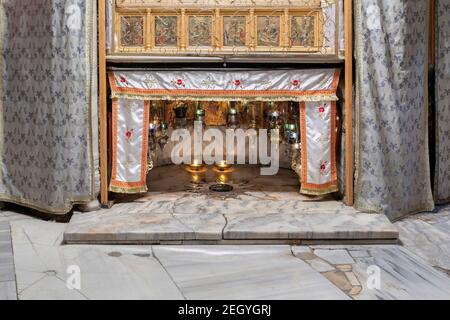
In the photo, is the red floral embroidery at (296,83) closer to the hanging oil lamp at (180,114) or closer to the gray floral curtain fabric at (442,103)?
the gray floral curtain fabric at (442,103)


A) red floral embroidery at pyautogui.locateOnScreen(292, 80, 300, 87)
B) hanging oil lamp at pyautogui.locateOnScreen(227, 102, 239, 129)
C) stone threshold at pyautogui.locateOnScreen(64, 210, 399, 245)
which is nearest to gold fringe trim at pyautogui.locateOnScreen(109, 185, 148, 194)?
stone threshold at pyautogui.locateOnScreen(64, 210, 399, 245)

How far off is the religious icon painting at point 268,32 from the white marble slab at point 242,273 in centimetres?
243

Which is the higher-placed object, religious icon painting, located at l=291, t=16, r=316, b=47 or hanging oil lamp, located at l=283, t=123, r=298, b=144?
religious icon painting, located at l=291, t=16, r=316, b=47

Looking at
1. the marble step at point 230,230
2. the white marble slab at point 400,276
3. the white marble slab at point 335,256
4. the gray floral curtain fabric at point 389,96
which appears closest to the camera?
the white marble slab at point 400,276

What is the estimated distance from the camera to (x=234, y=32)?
718cm

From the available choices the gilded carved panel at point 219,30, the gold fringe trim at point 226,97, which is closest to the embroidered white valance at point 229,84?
the gold fringe trim at point 226,97

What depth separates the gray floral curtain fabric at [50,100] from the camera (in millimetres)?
6746

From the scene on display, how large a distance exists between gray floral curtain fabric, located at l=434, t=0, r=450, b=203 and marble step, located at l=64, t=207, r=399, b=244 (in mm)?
1483

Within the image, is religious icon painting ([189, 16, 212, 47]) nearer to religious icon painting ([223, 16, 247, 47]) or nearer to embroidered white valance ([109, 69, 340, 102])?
religious icon painting ([223, 16, 247, 47])

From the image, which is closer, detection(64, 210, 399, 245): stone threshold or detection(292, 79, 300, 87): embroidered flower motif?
detection(64, 210, 399, 245): stone threshold

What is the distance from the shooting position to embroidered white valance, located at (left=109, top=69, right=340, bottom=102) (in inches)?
281

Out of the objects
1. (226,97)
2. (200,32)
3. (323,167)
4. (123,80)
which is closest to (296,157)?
(323,167)

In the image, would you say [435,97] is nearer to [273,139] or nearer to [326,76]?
[326,76]

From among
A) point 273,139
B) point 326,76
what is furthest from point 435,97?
point 273,139
